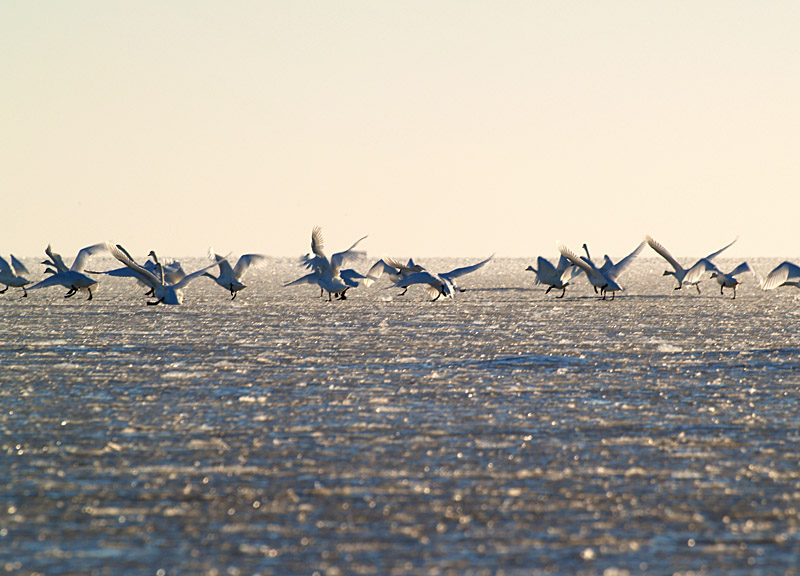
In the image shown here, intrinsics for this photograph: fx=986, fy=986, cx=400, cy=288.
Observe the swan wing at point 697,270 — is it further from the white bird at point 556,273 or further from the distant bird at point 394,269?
the distant bird at point 394,269

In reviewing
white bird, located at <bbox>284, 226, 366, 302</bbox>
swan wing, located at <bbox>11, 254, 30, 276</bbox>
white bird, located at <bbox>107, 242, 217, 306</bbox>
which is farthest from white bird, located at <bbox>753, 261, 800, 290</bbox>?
swan wing, located at <bbox>11, 254, 30, 276</bbox>

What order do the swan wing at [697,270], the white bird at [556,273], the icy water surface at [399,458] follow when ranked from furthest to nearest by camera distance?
the swan wing at [697,270] → the white bird at [556,273] → the icy water surface at [399,458]

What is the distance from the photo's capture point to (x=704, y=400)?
14.5 meters

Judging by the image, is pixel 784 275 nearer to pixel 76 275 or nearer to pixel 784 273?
pixel 784 273

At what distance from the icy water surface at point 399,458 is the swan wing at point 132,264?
572cm

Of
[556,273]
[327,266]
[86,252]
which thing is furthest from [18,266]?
[556,273]

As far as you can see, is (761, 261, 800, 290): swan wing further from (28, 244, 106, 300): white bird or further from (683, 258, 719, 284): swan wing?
(28, 244, 106, 300): white bird

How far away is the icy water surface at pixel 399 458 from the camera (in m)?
7.48

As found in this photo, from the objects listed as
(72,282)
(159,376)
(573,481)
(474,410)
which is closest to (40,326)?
(72,282)

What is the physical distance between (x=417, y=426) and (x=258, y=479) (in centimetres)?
323

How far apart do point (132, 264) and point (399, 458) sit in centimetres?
2124

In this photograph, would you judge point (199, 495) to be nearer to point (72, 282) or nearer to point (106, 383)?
point (106, 383)

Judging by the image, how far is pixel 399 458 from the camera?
10.5 meters

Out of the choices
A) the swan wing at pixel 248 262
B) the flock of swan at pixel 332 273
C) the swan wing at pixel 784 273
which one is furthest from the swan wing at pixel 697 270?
the swan wing at pixel 248 262
